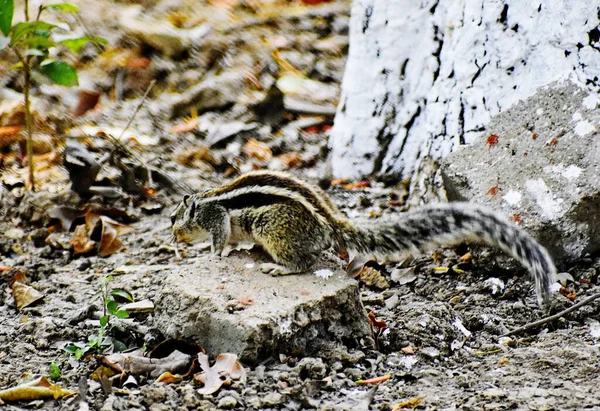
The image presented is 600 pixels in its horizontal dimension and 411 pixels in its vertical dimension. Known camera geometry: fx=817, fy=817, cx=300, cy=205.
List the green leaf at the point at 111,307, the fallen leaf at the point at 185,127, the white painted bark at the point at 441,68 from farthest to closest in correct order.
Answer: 1. the fallen leaf at the point at 185,127
2. the white painted bark at the point at 441,68
3. the green leaf at the point at 111,307

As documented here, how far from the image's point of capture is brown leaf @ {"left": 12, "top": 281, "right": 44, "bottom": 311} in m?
4.73

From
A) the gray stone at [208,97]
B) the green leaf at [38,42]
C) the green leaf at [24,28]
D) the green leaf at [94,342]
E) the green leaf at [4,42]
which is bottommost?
the green leaf at [94,342]

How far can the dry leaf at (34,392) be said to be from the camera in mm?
3586

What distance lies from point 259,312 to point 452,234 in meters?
1.08

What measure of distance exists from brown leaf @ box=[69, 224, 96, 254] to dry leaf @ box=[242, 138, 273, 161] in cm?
199

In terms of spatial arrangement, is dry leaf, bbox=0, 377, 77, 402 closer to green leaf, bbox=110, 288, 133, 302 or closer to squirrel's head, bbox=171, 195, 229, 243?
green leaf, bbox=110, 288, 133, 302

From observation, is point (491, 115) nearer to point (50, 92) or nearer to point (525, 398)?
point (525, 398)

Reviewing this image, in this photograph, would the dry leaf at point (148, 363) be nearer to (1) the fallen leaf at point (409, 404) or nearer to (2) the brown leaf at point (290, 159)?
(1) the fallen leaf at point (409, 404)

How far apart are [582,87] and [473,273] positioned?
4.17 ft

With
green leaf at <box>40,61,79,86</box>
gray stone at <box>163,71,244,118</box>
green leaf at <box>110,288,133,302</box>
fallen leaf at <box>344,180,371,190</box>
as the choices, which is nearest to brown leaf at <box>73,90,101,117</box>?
gray stone at <box>163,71,244,118</box>

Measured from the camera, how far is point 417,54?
20.3 ft

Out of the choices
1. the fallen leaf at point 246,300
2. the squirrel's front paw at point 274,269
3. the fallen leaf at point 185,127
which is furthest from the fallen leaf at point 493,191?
the fallen leaf at point 185,127

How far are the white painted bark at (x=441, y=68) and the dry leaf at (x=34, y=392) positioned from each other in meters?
3.01

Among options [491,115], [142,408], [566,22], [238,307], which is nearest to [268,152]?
[491,115]
